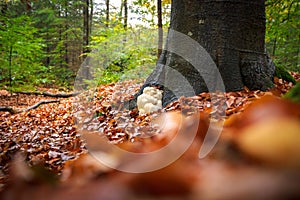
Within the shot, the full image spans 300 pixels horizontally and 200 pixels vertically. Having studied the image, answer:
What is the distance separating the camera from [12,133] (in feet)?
15.3

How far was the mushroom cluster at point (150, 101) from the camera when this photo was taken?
318 centimetres

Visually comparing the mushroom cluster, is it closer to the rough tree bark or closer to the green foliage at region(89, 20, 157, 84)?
the rough tree bark

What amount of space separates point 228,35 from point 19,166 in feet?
9.34

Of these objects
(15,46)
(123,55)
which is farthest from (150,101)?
(15,46)

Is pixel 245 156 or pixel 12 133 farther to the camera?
pixel 12 133

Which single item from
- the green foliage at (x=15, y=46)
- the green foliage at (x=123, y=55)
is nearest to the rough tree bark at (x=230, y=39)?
the green foliage at (x=123, y=55)

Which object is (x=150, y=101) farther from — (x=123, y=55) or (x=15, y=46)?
(x=15, y=46)

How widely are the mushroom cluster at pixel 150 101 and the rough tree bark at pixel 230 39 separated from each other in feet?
0.67

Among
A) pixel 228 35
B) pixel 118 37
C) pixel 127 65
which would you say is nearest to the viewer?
pixel 228 35

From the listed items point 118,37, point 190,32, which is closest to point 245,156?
point 190,32

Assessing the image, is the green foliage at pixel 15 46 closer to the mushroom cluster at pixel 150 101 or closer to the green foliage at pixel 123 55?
the green foliage at pixel 123 55

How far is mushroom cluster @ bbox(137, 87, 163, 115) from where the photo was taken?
3178mm

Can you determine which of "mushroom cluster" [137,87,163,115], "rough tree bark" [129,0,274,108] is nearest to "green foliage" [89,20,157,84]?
"mushroom cluster" [137,87,163,115]

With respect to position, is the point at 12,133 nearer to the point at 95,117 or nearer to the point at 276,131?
the point at 95,117
